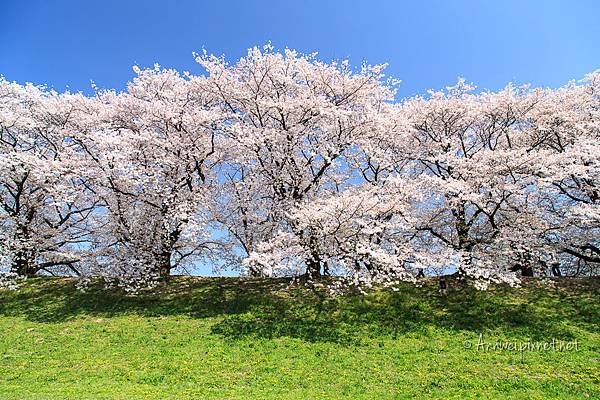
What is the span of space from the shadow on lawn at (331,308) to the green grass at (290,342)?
3.2 inches

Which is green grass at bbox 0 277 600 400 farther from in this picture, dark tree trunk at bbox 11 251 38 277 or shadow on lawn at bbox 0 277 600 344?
dark tree trunk at bbox 11 251 38 277

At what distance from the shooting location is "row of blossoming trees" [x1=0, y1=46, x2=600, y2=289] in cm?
2059

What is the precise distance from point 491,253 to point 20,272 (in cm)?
2720

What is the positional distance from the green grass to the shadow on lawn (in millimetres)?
81

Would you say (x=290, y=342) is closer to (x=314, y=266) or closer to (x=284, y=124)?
(x=314, y=266)

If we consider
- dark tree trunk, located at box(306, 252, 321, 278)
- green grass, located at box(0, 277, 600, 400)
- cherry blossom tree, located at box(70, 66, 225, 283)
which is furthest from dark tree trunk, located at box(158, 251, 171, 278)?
dark tree trunk, located at box(306, 252, 321, 278)

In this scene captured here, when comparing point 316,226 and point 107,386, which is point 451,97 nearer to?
point 316,226

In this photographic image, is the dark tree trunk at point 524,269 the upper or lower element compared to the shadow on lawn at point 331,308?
upper

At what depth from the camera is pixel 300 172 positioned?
2384 cm

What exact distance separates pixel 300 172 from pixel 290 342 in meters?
9.97

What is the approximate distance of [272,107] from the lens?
23.2 meters

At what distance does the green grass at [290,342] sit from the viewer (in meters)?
13.4

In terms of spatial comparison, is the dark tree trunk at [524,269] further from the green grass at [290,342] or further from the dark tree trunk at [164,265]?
the dark tree trunk at [164,265]

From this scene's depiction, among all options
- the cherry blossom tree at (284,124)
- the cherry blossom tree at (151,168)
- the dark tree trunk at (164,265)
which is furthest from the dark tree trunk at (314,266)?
the dark tree trunk at (164,265)
